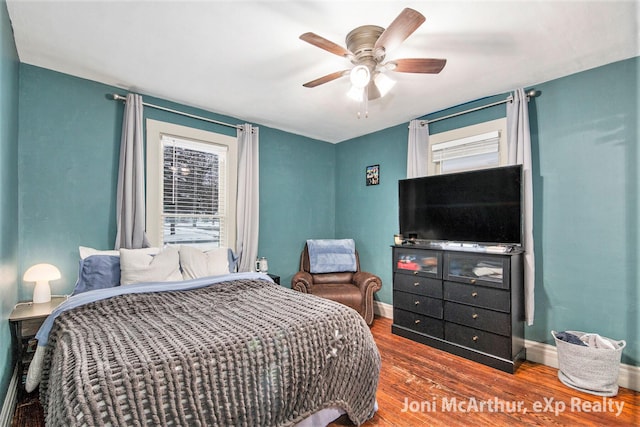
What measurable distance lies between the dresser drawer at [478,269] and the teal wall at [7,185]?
3.53 metres

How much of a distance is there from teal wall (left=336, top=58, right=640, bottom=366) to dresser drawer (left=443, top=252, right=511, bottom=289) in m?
0.48

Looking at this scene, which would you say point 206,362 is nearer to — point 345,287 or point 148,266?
point 148,266

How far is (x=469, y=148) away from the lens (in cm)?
351

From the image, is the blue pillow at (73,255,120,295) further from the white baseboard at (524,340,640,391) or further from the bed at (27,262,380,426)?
the white baseboard at (524,340,640,391)

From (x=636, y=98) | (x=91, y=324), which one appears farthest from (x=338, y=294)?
(x=636, y=98)

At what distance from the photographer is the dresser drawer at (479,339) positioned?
275cm

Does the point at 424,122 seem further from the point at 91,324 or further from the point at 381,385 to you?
the point at 91,324

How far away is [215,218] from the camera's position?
12.6 ft

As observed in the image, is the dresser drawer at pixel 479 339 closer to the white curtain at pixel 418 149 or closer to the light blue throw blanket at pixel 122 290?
the white curtain at pixel 418 149

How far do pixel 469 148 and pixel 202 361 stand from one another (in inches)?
134

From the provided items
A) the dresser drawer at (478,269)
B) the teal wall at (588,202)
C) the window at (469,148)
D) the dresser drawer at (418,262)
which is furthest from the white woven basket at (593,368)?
the window at (469,148)

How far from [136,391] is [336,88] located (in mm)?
2883

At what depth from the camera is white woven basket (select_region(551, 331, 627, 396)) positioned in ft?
7.63

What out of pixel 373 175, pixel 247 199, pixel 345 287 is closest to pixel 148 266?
pixel 247 199
